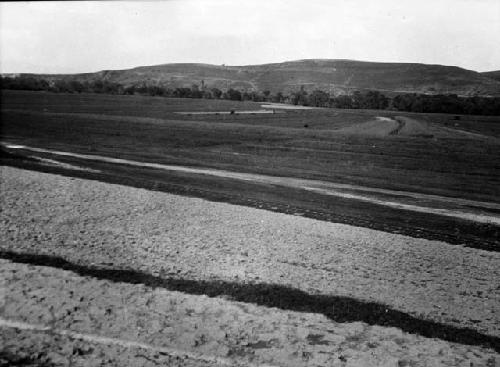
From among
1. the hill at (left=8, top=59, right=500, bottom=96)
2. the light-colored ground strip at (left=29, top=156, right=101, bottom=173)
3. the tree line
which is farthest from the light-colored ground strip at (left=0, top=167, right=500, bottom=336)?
the hill at (left=8, top=59, right=500, bottom=96)

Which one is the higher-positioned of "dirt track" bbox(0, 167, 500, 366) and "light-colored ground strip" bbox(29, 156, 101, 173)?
"light-colored ground strip" bbox(29, 156, 101, 173)

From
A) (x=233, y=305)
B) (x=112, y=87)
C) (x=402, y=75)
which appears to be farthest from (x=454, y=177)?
(x=112, y=87)

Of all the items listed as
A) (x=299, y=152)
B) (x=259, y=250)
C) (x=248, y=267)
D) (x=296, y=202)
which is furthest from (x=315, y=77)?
(x=248, y=267)

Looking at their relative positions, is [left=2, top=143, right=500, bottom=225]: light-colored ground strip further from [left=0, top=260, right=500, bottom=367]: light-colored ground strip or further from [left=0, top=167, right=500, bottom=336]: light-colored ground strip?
[left=0, top=260, right=500, bottom=367]: light-colored ground strip

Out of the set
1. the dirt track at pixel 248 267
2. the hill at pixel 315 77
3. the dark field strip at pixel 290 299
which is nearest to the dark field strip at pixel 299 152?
the hill at pixel 315 77

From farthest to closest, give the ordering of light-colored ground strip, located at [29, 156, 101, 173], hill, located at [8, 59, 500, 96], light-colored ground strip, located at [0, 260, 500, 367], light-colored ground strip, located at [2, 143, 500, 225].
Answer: hill, located at [8, 59, 500, 96]
light-colored ground strip, located at [29, 156, 101, 173]
light-colored ground strip, located at [2, 143, 500, 225]
light-colored ground strip, located at [0, 260, 500, 367]

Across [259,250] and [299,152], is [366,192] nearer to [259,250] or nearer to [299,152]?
[259,250]

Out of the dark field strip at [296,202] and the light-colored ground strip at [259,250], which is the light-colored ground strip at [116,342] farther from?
the dark field strip at [296,202]
